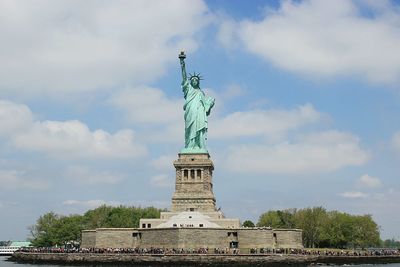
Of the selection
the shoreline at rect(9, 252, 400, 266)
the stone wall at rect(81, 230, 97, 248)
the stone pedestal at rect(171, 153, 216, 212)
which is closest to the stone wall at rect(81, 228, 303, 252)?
the stone wall at rect(81, 230, 97, 248)

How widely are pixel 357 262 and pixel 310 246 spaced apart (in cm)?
2093

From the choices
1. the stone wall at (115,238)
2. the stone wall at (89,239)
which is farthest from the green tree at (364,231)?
the stone wall at (89,239)

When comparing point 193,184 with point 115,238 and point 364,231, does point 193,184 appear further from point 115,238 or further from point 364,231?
point 364,231

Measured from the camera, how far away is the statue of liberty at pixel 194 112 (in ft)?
215

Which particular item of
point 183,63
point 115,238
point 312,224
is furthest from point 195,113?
point 312,224

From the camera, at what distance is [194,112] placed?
66188 millimetres

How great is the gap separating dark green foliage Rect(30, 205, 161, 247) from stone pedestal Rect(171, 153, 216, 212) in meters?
14.9

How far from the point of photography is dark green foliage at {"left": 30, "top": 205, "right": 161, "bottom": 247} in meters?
76.0

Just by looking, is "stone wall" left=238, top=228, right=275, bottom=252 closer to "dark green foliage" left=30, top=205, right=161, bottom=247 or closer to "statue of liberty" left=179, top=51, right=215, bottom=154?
"statue of liberty" left=179, top=51, right=215, bottom=154

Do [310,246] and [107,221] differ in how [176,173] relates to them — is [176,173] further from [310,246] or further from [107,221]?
[310,246]

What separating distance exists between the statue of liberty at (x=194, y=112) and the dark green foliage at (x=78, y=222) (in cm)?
1643

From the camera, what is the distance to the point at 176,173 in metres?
63.8

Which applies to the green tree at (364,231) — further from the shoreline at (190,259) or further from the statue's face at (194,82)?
the statue's face at (194,82)

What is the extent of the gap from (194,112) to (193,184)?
8266 millimetres
